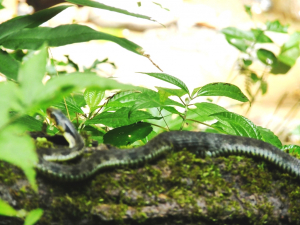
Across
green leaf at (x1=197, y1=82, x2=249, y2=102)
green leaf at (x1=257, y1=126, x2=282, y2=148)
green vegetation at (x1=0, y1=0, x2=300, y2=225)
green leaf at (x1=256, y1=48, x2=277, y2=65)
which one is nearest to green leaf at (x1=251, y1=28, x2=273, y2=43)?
Answer: green leaf at (x1=256, y1=48, x2=277, y2=65)

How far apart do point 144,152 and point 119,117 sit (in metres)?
0.74

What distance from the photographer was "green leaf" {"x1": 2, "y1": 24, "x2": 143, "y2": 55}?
2.70 m

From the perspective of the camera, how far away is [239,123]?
2.76 metres

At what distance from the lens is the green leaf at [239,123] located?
2684 mm

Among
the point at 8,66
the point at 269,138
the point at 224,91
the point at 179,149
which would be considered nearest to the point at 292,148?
the point at 269,138

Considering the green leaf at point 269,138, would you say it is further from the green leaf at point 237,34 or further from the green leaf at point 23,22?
the green leaf at point 237,34

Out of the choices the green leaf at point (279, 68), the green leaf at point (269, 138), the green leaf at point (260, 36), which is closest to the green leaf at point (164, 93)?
the green leaf at point (269, 138)

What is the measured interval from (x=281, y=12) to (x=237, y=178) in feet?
57.7

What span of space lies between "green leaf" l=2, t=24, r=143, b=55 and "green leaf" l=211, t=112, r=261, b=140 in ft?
3.24

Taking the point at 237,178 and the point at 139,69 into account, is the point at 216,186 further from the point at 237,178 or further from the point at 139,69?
the point at 139,69

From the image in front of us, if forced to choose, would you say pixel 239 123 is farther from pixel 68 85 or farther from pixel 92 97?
pixel 68 85

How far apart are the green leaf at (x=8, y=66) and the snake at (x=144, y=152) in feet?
1.64

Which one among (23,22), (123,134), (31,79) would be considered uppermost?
(31,79)

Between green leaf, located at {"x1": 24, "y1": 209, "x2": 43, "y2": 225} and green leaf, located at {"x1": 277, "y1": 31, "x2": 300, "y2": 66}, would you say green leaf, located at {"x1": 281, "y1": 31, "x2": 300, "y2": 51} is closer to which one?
green leaf, located at {"x1": 277, "y1": 31, "x2": 300, "y2": 66}
